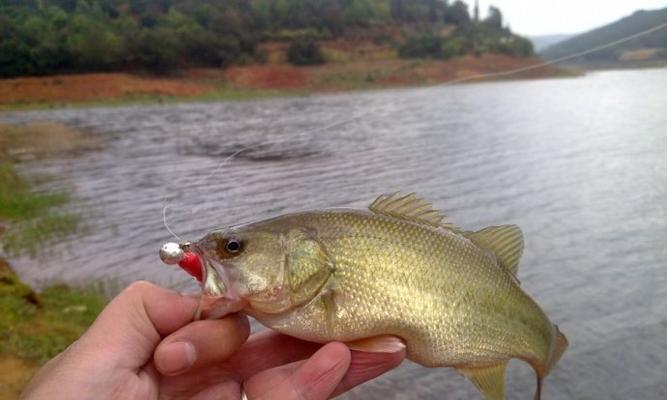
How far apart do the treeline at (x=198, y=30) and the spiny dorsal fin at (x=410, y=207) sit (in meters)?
48.8

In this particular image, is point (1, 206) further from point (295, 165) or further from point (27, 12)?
point (27, 12)

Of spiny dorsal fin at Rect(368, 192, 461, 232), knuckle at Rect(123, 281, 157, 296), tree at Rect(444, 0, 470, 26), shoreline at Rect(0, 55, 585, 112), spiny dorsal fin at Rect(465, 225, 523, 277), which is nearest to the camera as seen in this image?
knuckle at Rect(123, 281, 157, 296)

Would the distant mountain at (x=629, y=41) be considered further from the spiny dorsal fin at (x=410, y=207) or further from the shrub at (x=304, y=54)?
the shrub at (x=304, y=54)

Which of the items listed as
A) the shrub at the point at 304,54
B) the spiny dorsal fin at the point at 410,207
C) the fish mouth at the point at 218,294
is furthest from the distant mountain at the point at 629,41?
the shrub at the point at 304,54

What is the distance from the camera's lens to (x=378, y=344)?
8.88 ft

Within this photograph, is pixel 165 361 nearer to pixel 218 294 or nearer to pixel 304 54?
pixel 218 294

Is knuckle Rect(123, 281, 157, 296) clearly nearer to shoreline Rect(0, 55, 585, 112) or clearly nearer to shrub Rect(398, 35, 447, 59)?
shoreline Rect(0, 55, 585, 112)

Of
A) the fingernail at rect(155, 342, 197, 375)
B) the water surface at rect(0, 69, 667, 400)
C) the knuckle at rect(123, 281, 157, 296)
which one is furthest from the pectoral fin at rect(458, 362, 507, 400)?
the water surface at rect(0, 69, 667, 400)

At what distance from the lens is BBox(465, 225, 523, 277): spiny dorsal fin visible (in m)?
3.06

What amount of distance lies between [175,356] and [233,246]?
479mm

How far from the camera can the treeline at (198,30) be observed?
63969 mm

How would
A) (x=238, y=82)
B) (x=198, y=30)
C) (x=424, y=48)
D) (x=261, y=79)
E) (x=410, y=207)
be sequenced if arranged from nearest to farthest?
1. (x=410, y=207)
2. (x=424, y=48)
3. (x=238, y=82)
4. (x=261, y=79)
5. (x=198, y=30)

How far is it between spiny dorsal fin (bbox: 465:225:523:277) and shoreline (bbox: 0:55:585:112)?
4726 cm

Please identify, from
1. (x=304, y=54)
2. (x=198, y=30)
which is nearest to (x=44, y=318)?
(x=198, y=30)
